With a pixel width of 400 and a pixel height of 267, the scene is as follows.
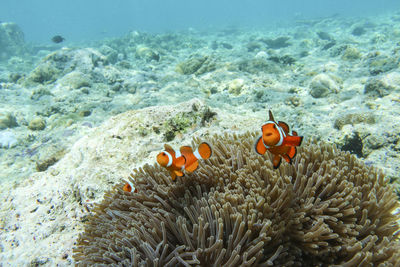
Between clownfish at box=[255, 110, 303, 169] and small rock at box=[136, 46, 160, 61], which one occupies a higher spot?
clownfish at box=[255, 110, 303, 169]

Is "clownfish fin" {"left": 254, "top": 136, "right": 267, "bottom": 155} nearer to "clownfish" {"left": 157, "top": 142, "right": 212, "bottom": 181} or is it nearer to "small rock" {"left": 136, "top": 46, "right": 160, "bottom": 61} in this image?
"clownfish" {"left": 157, "top": 142, "right": 212, "bottom": 181}

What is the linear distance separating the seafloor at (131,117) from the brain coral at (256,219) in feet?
3.79

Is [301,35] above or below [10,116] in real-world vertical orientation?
above

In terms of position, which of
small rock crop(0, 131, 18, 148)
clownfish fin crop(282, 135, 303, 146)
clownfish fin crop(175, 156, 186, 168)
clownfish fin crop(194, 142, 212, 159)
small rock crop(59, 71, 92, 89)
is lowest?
small rock crop(0, 131, 18, 148)

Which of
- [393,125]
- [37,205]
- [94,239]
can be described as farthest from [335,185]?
[37,205]

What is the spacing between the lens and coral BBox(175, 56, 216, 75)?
1020cm

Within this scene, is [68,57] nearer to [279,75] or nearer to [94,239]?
[279,75]

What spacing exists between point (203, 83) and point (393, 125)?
588 cm

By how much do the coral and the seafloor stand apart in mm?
52

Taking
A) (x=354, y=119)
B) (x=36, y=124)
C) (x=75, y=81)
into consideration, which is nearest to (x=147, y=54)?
(x=75, y=81)

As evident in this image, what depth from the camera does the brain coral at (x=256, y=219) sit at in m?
1.56

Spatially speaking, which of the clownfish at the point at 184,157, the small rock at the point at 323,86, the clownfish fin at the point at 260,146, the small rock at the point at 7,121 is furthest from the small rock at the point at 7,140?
the small rock at the point at 323,86

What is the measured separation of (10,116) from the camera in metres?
7.82

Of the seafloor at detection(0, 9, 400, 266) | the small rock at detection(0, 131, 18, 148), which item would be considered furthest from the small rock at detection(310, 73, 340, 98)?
the small rock at detection(0, 131, 18, 148)
